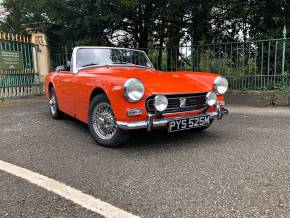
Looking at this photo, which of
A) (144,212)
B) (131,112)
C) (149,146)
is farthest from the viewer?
(149,146)

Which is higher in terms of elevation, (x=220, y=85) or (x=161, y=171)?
(x=220, y=85)

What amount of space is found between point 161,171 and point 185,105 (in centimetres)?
110

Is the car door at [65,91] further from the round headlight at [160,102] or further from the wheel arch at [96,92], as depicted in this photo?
the round headlight at [160,102]

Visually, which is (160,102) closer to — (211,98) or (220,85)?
(211,98)

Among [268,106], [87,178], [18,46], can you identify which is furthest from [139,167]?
[18,46]

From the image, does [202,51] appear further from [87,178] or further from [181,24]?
[87,178]

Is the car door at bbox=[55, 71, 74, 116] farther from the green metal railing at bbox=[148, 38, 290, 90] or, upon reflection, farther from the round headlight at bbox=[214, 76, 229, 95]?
the green metal railing at bbox=[148, 38, 290, 90]

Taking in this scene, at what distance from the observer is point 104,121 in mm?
3869

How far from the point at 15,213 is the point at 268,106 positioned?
6.75m

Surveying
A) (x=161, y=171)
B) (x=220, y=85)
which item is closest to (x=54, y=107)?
(x=220, y=85)

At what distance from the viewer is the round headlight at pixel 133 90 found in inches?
131

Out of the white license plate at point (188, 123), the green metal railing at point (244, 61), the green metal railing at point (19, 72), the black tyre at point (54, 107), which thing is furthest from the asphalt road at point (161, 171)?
the green metal railing at point (19, 72)

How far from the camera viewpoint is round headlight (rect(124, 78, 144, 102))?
333 cm

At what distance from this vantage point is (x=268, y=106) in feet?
24.3
